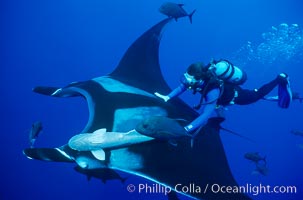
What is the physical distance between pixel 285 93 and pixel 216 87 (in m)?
2.15

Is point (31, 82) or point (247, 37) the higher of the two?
point (247, 37)

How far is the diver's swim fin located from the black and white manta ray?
6.32 ft

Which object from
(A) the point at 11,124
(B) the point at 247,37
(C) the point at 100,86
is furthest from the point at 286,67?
(C) the point at 100,86

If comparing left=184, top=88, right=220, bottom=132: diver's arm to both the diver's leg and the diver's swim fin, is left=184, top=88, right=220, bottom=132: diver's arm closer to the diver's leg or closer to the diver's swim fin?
the diver's leg

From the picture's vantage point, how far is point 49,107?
52.3 ft

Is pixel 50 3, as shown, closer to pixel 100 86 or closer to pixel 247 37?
pixel 247 37

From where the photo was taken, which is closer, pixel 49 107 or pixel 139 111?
pixel 139 111

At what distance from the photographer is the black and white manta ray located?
263cm

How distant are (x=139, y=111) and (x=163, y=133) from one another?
3.17ft

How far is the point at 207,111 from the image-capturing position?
3.54 m

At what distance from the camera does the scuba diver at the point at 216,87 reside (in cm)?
365

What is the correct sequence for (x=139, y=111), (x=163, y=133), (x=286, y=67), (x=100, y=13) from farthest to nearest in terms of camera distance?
(x=100, y=13) → (x=286, y=67) → (x=139, y=111) → (x=163, y=133)
